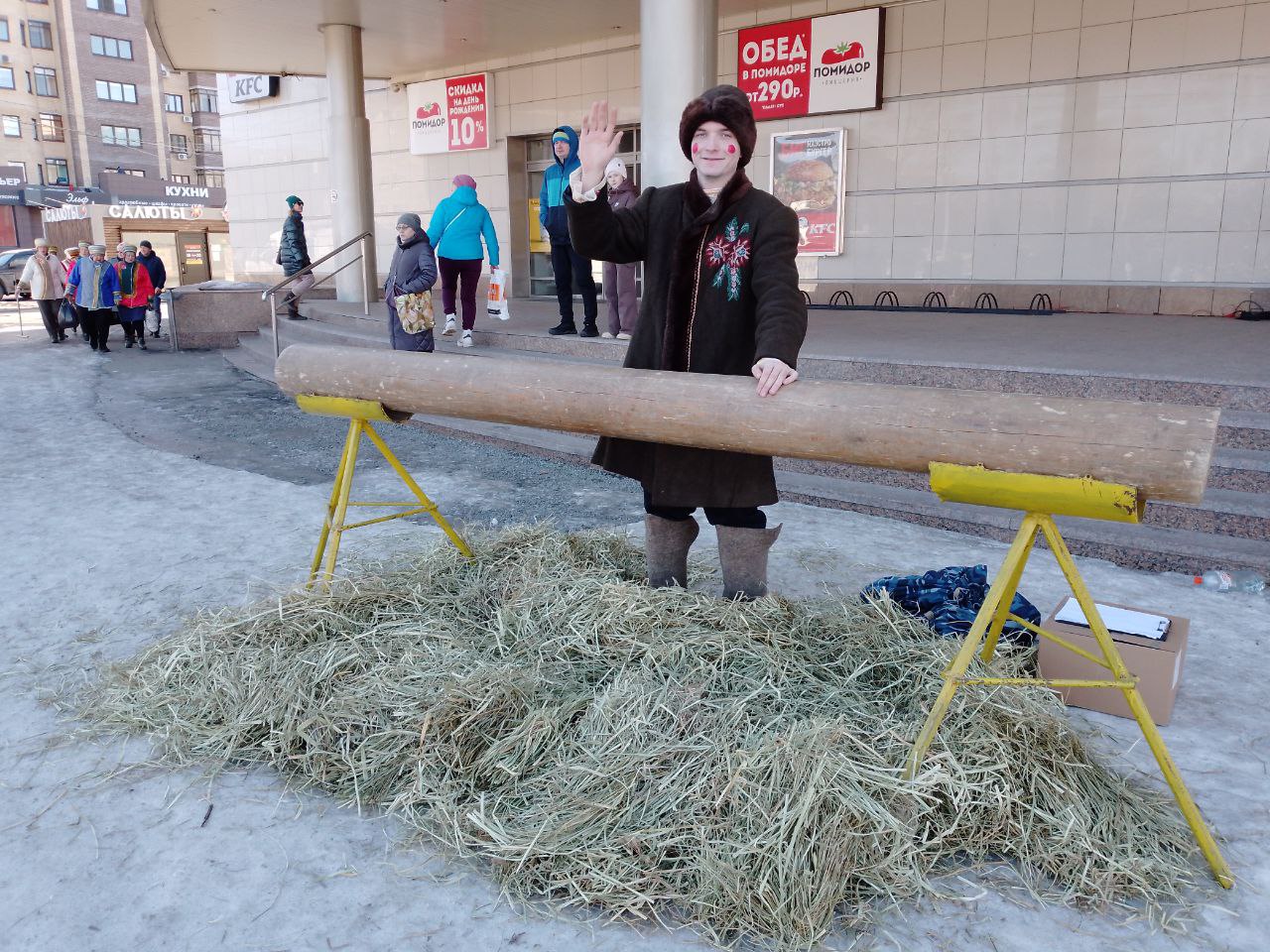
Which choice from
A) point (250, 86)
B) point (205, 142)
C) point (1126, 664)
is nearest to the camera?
point (1126, 664)

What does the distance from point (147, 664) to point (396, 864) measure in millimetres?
1407

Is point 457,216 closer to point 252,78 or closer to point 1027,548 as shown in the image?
point 1027,548

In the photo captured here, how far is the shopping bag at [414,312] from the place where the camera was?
24.3 feet

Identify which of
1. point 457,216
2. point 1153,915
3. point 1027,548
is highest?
point 457,216

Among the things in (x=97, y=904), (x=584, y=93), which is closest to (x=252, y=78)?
(x=584, y=93)

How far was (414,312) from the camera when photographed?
746cm

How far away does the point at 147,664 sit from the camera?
3086mm

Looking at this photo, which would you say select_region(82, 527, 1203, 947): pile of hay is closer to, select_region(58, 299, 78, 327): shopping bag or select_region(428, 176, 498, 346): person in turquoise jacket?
select_region(428, 176, 498, 346): person in turquoise jacket

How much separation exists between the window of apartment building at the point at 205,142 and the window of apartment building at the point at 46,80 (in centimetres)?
709

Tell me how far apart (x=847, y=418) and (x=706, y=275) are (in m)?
0.71

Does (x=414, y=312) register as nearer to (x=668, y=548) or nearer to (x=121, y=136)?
(x=668, y=548)

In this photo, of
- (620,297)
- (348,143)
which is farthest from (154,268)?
(620,297)

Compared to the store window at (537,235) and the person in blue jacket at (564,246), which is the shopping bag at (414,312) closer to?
the person in blue jacket at (564,246)

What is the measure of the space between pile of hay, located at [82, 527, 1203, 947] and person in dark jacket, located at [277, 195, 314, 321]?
971cm
